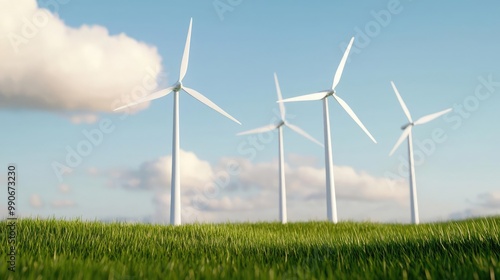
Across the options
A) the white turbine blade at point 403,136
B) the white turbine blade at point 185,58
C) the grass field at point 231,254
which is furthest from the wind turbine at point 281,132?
the grass field at point 231,254

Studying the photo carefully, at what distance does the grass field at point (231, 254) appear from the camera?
11117mm

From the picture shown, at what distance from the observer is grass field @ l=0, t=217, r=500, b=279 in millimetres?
11117

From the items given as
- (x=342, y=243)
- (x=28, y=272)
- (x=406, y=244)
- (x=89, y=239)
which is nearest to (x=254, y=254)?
(x=342, y=243)

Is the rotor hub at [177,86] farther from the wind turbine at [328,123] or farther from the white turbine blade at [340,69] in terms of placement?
the white turbine blade at [340,69]

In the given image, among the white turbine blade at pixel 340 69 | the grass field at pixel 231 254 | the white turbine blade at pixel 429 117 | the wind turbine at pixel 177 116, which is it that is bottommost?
the grass field at pixel 231 254

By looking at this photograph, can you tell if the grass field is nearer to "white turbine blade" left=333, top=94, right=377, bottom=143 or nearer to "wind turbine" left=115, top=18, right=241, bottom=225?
"wind turbine" left=115, top=18, right=241, bottom=225

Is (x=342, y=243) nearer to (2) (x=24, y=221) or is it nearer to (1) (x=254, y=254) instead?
(1) (x=254, y=254)

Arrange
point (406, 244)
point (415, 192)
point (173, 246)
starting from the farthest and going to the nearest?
point (415, 192) → point (173, 246) → point (406, 244)

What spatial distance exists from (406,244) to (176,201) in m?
16.5

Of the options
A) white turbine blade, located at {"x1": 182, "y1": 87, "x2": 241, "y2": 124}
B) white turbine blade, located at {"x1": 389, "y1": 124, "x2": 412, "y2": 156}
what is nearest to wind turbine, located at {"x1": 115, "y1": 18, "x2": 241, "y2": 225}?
white turbine blade, located at {"x1": 182, "y1": 87, "x2": 241, "y2": 124}

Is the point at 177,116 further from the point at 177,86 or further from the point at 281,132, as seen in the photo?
the point at 281,132

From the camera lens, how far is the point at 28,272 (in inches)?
443

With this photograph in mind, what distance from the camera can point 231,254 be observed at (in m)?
17.4

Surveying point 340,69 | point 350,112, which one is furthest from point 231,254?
point 340,69
